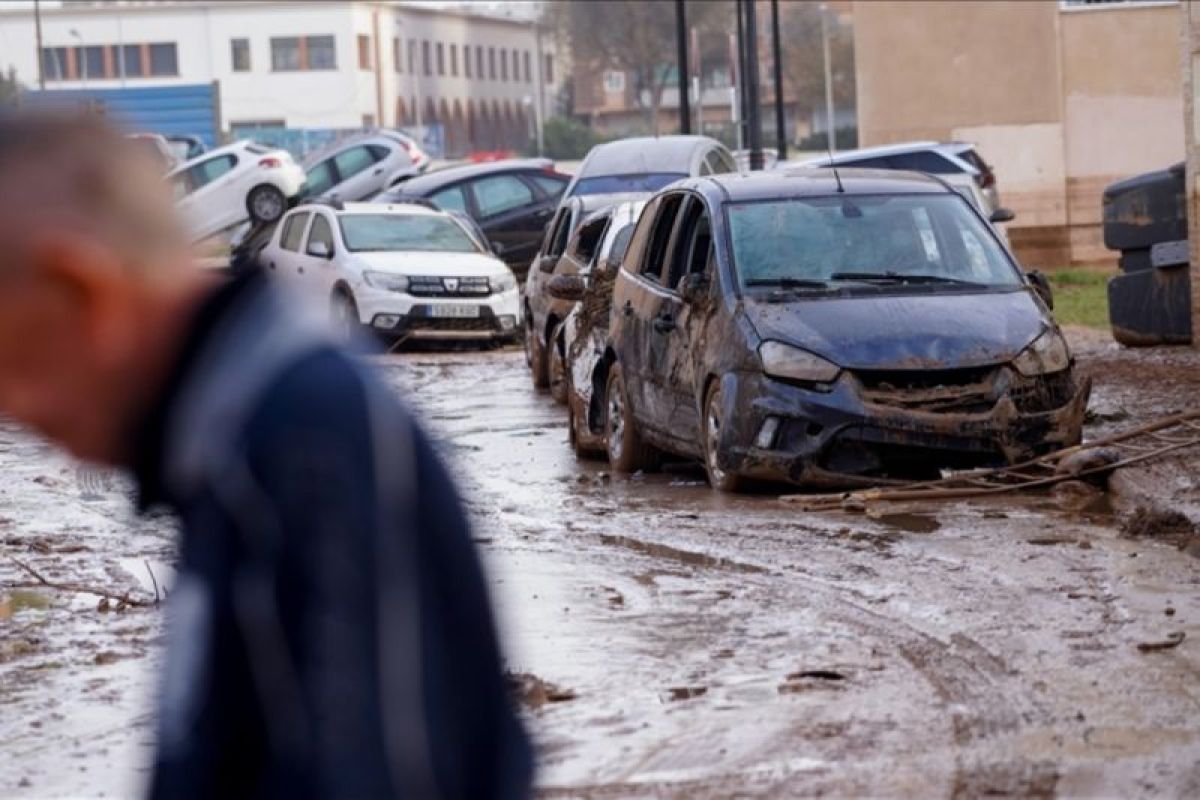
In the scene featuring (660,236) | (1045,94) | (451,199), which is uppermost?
(1045,94)

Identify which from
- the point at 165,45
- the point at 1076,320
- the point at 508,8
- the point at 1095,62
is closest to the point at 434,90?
the point at 165,45

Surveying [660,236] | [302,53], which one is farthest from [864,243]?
[302,53]

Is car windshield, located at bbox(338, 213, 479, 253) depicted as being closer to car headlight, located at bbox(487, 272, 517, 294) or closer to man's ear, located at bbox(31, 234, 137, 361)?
car headlight, located at bbox(487, 272, 517, 294)

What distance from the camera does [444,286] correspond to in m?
24.4

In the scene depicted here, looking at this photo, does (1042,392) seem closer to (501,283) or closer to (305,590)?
(305,590)

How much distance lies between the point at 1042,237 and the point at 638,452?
24.3 metres

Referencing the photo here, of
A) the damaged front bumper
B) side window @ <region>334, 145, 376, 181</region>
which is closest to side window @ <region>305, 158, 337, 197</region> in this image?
side window @ <region>334, 145, 376, 181</region>

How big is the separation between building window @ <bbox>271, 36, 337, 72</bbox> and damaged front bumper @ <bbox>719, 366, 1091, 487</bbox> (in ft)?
316

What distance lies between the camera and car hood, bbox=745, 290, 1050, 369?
463 inches

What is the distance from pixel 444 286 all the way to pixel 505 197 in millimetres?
7355

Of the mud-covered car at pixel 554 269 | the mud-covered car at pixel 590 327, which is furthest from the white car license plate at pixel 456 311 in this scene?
the mud-covered car at pixel 590 327

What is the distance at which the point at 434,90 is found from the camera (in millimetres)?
115000

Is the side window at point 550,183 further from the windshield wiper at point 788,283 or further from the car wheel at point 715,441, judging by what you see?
the car wheel at point 715,441

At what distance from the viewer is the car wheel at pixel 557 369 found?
714 inches
